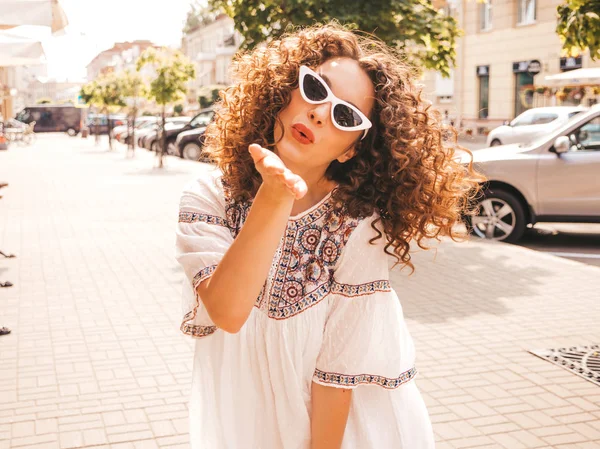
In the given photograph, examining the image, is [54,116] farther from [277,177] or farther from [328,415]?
[277,177]

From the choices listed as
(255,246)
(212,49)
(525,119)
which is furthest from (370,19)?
(212,49)

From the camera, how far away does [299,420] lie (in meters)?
1.80

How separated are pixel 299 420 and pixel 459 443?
2.31 meters

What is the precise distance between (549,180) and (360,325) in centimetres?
851

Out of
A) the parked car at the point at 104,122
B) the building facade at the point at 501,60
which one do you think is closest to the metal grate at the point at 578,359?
the building facade at the point at 501,60

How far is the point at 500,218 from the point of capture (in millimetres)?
10195

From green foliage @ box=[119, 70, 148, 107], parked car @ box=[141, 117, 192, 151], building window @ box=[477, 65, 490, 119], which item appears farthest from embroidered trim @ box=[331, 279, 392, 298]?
green foliage @ box=[119, 70, 148, 107]

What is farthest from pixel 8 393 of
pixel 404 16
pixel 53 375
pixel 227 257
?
pixel 404 16

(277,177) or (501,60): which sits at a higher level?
(501,60)

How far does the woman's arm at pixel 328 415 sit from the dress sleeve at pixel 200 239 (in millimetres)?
274

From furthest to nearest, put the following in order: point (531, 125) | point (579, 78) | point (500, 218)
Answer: point (579, 78) < point (531, 125) < point (500, 218)

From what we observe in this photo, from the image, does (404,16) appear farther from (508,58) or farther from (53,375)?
(508,58)

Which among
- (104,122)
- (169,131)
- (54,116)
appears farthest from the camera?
(54,116)

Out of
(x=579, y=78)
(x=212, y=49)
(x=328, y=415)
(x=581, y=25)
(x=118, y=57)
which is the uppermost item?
(x=118, y=57)
